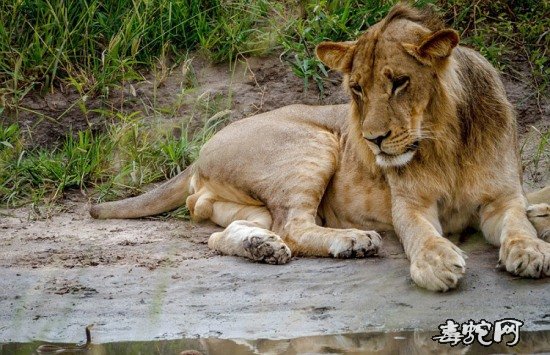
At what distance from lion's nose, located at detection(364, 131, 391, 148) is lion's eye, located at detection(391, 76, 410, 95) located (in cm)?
21

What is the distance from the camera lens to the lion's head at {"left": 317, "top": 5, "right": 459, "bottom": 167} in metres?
5.43

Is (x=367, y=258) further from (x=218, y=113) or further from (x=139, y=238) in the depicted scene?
(x=218, y=113)

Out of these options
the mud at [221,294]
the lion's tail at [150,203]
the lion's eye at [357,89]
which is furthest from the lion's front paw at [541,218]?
the lion's tail at [150,203]

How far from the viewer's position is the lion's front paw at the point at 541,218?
217 inches

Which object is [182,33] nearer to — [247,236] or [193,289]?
[247,236]

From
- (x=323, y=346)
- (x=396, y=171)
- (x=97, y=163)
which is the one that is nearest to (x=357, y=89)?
(x=396, y=171)

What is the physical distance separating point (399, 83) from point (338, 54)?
0.50 metres

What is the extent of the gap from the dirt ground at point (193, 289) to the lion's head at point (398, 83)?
1.90 ft

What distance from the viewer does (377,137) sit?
17.9ft

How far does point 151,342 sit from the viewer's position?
183 inches

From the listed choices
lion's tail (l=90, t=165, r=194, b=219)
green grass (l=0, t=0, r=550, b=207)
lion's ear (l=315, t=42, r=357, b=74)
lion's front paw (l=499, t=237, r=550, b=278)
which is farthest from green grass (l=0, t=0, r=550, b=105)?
lion's front paw (l=499, t=237, r=550, b=278)

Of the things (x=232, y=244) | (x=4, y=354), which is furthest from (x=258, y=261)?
(x=4, y=354)
